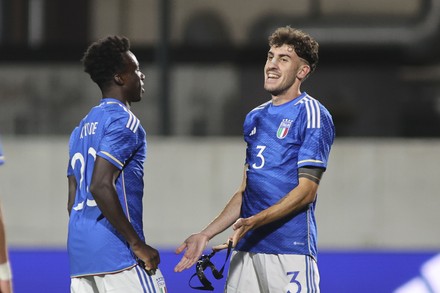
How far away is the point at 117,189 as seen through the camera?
13.2 ft

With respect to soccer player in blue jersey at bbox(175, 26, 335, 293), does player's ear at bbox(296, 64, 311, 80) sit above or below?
above

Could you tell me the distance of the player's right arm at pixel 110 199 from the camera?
392 centimetres

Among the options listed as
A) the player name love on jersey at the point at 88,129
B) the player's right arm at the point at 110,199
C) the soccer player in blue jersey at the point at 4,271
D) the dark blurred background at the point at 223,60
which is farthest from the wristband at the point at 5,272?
the dark blurred background at the point at 223,60

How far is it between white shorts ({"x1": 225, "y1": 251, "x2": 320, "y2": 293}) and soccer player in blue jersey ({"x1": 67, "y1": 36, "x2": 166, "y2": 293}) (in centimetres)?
53

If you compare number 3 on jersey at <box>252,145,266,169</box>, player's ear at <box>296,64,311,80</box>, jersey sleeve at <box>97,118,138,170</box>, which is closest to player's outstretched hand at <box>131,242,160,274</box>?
jersey sleeve at <box>97,118,138,170</box>

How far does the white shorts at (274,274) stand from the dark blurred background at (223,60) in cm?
721

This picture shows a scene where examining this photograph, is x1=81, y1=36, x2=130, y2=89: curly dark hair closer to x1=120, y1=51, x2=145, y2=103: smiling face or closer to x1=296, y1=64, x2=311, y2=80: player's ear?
x1=120, y1=51, x2=145, y2=103: smiling face

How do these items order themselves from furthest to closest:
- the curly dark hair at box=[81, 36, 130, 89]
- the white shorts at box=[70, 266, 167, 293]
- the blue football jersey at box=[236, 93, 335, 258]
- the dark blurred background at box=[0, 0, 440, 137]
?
the dark blurred background at box=[0, 0, 440, 137] < the blue football jersey at box=[236, 93, 335, 258] < the curly dark hair at box=[81, 36, 130, 89] < the white shorts at box=[70, 266, 167, 293]

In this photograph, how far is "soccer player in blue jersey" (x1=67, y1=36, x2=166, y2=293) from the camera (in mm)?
3959

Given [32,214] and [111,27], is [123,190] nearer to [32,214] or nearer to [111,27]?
[32,214]

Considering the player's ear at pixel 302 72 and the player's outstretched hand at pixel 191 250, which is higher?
the player's ear at pixel 302 72

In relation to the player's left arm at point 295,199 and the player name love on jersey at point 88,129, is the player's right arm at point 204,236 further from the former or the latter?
the player name love on jersey at point 88,129

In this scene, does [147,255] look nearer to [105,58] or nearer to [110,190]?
[110,190]

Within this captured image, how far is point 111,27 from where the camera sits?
12172 millimetres
